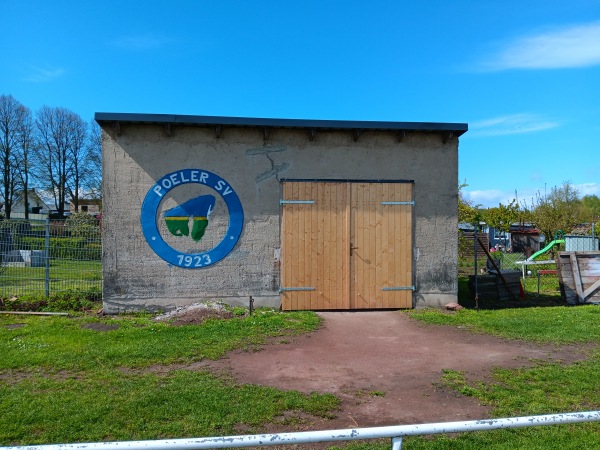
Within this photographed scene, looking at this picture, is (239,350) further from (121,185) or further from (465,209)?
(465,209)

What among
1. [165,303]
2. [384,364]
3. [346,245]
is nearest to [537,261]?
[346,245]

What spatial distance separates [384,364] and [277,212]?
4348 millimetres

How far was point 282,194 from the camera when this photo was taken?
992cm

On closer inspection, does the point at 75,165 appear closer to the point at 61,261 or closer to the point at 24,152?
the point at 24,152

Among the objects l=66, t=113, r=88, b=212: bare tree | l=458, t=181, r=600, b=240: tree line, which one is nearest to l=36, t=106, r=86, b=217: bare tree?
l=66, t=113, r=88, b=212: bare tree

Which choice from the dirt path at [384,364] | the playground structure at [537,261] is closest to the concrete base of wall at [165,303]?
the dirt path at [384,364]

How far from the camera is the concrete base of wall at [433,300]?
10.3 m

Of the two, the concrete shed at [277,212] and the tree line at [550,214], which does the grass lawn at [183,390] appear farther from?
the tree line at [550,214]

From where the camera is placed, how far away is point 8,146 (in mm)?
38625

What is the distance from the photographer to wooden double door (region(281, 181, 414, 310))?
32.4 ft

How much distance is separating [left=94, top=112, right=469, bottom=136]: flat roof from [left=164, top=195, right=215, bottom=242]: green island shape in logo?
60.3 inches

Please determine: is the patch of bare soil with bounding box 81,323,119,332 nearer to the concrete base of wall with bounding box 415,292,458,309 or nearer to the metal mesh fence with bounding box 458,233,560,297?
the concrete base of wall with bounding box 415,292,458,309

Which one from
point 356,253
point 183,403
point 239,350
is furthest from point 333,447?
point 356,253

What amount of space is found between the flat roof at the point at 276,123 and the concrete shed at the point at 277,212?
Result: 0.07 feet
